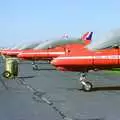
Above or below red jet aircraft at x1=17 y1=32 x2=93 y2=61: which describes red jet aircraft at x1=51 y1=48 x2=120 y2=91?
below

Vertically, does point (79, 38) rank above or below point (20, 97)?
above

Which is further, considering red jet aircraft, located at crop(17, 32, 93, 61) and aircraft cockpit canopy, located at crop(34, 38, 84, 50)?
aircraft cockpit canopy, located at crop(34, 38, 84, 50)

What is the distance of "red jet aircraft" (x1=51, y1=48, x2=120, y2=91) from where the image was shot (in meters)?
17.8

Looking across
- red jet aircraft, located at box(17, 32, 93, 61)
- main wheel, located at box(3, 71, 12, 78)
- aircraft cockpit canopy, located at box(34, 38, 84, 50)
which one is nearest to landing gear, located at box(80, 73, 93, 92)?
main wheel, located at box(3, 71, 12, 78)

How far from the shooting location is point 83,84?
18359 millimetres

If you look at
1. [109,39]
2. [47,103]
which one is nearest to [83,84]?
[109,39]

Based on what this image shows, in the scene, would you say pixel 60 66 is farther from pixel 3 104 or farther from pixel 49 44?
pixel 49 44

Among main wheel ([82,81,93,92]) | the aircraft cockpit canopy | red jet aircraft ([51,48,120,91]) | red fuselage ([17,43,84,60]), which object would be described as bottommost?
main wheel ([82,81,93,92])

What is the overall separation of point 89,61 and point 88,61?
0.03 m

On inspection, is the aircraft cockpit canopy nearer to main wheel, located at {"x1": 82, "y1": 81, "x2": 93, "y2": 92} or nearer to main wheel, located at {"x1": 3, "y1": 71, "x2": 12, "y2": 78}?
main wheel, located at {"x1": 3, "y1": 71, "x2": 12, "y2": 78}

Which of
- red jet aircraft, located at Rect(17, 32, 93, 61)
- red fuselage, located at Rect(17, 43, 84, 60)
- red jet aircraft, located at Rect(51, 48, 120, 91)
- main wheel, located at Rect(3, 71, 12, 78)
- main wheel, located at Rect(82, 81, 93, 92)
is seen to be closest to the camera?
red jet aircraft, located at Rect(51, 48, 120, 91)

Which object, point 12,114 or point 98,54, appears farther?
point 98,54

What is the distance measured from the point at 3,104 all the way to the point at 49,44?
3126 cm

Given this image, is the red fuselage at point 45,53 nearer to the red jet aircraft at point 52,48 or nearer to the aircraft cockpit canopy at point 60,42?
the red jet aircraft at point 52,48
